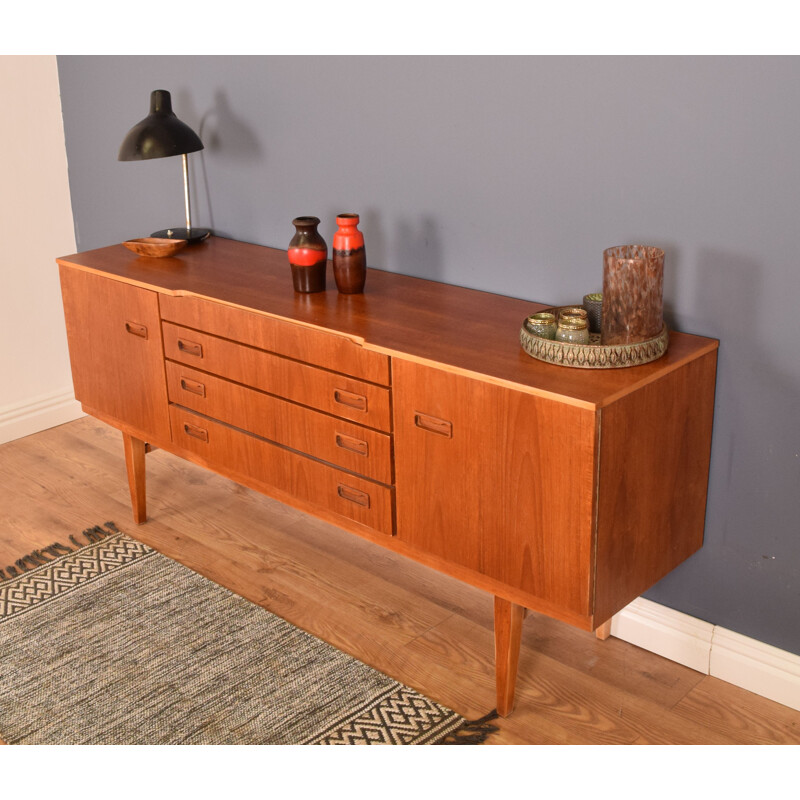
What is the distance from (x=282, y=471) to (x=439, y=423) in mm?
576

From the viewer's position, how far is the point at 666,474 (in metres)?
1.99

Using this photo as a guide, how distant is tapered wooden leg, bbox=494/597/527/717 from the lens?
2068mm

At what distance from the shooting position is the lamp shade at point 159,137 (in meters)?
2.68

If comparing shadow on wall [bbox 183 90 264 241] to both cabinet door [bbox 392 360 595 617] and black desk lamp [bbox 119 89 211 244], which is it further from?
cabinet door [bbox 392 360 595 617]

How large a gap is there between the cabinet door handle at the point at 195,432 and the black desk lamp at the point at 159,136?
725mm

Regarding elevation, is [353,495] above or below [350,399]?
below

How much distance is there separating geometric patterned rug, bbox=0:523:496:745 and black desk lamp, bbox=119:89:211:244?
1.12 m

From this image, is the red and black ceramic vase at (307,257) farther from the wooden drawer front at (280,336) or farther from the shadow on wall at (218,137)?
the shadow on wall at (218,137)

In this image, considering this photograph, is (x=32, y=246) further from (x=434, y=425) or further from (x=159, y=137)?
(x=434, y=425)

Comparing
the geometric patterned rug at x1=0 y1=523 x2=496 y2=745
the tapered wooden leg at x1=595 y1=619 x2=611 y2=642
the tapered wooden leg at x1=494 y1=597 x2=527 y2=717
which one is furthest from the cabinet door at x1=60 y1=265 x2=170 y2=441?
the tapered wooden leg at x1=595 y1=619 x2=611 y2=642

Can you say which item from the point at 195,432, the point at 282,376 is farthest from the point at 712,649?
the point at 195,432

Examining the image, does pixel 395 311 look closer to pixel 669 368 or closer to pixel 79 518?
pixel 669 368

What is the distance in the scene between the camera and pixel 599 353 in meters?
1.88

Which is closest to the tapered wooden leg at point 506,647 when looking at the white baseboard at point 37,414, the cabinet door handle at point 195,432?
the cabinet door handle at point 195,432
